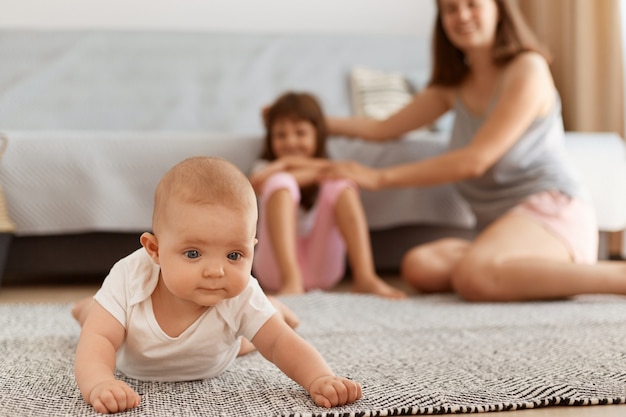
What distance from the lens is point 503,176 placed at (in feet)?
6.70

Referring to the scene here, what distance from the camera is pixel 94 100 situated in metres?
3.08

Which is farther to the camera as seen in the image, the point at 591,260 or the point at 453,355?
the point at 591,260

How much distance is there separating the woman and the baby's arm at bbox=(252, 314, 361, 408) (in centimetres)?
96

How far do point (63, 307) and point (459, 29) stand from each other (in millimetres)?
1161

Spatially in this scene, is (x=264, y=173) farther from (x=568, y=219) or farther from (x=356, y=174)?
(x=568, y=219)

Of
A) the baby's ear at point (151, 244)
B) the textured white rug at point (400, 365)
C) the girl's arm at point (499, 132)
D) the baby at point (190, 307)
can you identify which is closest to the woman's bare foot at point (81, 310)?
the textured white rug at point (400, 365)

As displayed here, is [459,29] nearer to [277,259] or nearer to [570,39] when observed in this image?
[277,259]

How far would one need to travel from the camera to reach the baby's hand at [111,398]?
0.84 meters

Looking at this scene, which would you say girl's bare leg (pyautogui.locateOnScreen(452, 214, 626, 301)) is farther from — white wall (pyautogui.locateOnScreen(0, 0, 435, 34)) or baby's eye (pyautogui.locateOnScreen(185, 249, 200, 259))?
white wall (pyautogui.locateOnScreen(0, 0, 435, 34))

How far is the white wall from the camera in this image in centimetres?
341

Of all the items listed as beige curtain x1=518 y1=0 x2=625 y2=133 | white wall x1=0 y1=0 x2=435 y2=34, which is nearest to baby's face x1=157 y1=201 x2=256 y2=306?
beige curtain x1=518 y1=0 x2=625 y2=133

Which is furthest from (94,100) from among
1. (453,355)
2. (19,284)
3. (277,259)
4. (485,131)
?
(453,355)

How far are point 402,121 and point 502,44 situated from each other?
0.36m

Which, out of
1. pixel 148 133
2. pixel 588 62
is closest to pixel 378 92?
pixel 588 62
